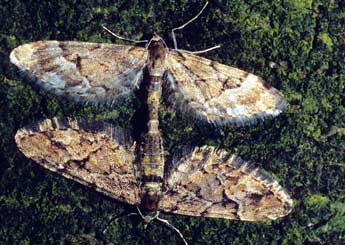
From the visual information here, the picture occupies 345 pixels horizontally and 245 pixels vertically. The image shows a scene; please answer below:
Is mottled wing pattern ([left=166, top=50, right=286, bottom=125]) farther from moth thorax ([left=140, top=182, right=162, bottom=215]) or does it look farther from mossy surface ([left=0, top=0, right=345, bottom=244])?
moth thorax ([left=140, top=182, right=162, bottom=215])

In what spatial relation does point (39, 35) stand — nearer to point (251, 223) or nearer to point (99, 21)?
point (99, 21)

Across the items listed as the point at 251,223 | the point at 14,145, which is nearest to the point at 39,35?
the point at 14,145

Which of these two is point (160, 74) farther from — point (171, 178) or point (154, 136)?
point (171, 178)

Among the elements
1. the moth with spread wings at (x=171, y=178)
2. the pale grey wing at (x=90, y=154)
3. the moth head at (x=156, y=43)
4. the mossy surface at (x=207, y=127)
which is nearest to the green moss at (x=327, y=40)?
the mossy surface at (x=207, y=127)

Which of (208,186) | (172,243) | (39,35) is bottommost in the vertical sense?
(172,243)

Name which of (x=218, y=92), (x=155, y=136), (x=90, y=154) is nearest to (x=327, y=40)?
(x=218, y=92)

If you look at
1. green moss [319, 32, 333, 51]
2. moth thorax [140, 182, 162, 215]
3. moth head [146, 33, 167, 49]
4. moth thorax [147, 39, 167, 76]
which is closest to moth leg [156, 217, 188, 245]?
moth thorax [140, 182, 162, 215]

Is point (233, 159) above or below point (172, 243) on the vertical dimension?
above
